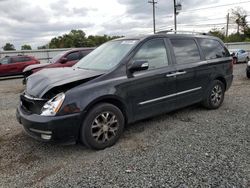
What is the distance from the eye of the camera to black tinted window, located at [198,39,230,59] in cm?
528

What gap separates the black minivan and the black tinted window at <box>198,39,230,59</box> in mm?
28

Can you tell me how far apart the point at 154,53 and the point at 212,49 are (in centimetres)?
192

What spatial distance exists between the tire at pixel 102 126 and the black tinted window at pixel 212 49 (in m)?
2.70

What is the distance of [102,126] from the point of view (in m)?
3.62

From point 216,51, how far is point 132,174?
390 cm

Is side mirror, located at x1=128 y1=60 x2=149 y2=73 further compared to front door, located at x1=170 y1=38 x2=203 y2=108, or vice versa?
front door, located at x1=170 y1=38 x2=203 y2=108

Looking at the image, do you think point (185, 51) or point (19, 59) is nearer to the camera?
point (185, 51)

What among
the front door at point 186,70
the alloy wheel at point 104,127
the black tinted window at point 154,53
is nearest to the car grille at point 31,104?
the alloy wheel at point 104,127

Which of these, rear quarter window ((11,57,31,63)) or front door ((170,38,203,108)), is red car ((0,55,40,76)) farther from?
front door ((170,38,203,108))

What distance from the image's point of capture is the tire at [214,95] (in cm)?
537

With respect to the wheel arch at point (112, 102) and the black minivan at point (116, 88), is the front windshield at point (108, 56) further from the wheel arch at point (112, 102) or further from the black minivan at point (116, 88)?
the wheel arch at point (112, 102)

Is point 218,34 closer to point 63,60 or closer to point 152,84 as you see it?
point 63,60

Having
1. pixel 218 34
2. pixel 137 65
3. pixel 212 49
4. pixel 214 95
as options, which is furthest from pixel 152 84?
pixel 218 34

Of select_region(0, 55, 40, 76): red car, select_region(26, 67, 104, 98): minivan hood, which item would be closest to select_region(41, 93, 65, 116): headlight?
select_region(26, 67, 104, 98): minivan hood
